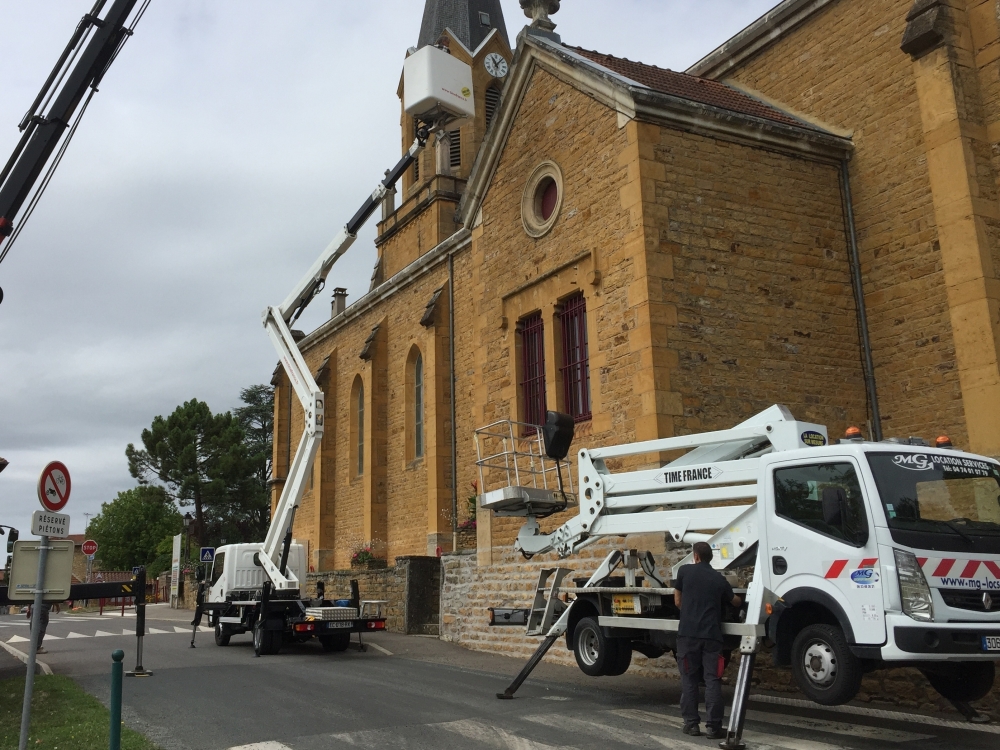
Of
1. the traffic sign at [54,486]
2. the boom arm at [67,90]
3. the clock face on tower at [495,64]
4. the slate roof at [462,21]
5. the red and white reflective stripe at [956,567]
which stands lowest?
the red and white reflective stripe at [956,567]

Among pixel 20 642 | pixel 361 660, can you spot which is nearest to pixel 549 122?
pixel 361 660

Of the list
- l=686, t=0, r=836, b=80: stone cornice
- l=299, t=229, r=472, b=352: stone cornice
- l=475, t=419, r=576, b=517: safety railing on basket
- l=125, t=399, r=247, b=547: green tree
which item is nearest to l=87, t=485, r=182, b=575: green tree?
l=125, t=399, r=247, b=547: green tree

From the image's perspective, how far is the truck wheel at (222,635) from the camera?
56.7 feet

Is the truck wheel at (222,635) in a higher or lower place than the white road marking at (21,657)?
higher

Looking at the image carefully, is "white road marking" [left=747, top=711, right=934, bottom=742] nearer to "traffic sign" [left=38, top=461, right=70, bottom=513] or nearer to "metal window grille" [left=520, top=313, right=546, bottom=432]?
"traffic sign" [left=38, top=461, right=70, bottom=513]

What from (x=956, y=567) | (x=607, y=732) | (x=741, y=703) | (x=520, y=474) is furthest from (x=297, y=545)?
(x=956, y=567)

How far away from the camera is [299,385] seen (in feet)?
60.7

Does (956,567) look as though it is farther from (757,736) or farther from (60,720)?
(60,720)

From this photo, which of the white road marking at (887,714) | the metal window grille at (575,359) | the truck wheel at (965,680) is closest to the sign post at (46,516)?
the white road marking at (887,714)

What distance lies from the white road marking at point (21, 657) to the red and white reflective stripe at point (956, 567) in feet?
38.3

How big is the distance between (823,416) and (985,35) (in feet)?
20.0

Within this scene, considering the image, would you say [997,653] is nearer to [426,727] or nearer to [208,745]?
[426,727]

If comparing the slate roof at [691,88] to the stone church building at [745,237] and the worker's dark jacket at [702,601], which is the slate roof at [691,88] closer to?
the stone church building at [745,237]

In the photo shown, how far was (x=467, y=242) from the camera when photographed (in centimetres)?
2231
